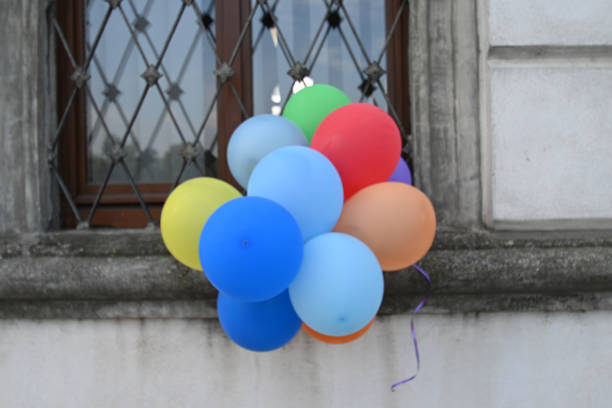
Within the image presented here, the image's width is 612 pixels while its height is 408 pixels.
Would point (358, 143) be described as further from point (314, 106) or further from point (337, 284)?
point (337, 284)

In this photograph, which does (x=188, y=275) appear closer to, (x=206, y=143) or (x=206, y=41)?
(x=206, y=143)

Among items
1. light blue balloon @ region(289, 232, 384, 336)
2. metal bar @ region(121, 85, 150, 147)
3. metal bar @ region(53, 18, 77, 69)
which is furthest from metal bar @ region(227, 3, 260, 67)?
light blue balloon @ region(289, 232, 384, 336)

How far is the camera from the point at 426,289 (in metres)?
1.63

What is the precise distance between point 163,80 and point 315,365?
136 centimetres

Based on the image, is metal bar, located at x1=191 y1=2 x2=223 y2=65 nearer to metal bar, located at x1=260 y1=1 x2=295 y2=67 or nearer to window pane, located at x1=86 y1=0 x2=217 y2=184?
window pane, located at x1=86 y1=0 x2=217 y2=184

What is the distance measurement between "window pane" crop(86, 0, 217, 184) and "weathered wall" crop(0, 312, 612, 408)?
697mm

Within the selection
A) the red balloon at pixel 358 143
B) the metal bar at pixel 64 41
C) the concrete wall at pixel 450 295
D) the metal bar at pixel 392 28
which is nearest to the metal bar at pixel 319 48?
the metal bar at pixel 392 28

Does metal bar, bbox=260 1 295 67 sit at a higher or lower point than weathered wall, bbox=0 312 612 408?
higher

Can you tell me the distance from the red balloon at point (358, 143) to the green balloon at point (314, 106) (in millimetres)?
144

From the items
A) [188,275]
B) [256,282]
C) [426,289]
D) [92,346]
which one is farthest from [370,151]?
[92,346]

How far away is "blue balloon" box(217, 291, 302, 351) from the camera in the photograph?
4.24 feet

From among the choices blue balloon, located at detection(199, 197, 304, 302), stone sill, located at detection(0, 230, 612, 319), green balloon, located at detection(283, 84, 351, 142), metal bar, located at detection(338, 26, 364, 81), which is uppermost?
metal bar, located at detection(338, 26, 364, 81)

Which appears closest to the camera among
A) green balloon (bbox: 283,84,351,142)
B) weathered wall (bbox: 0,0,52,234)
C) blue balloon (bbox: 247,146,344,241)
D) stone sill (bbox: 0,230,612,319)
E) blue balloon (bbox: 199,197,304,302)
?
blue balloon (bbox: 199,197,304,302)

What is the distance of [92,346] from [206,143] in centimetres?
94
